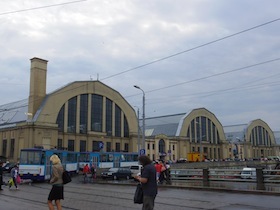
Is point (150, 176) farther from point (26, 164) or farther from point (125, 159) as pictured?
point (125, 159)

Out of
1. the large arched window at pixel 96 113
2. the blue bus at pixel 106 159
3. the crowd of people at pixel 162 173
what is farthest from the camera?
the large arched window at pixel 96 113

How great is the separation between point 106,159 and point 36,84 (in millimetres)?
21702

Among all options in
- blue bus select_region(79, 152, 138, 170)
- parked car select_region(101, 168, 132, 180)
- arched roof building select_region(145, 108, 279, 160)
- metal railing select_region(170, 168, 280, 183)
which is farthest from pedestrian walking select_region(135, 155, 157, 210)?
arched roof building select_region(145, 108, 279, 160)

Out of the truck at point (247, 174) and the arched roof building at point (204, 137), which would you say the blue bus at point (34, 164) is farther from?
the arched roof building at point (204, 137)

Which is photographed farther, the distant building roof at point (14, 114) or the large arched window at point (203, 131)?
the large arched window at point (203, 131)

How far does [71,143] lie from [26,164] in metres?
31.6

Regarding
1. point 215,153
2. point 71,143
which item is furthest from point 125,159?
point 215,153

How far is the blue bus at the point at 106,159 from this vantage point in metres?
46.2

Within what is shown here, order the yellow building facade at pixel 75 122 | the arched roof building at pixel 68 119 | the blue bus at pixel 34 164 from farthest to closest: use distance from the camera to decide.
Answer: the yellow building facade at pixel 75 122, the arched roof building at pixel 68 119, the blue bus at pixel 34 164

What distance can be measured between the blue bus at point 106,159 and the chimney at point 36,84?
59.3ft

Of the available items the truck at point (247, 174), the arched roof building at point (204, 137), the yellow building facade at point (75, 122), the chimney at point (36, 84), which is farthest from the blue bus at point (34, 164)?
the arched roof building at point (204, 137)

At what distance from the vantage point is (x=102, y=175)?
39.1 m

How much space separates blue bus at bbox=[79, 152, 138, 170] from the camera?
152 ft

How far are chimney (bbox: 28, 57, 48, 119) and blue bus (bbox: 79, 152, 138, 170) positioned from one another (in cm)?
1808
